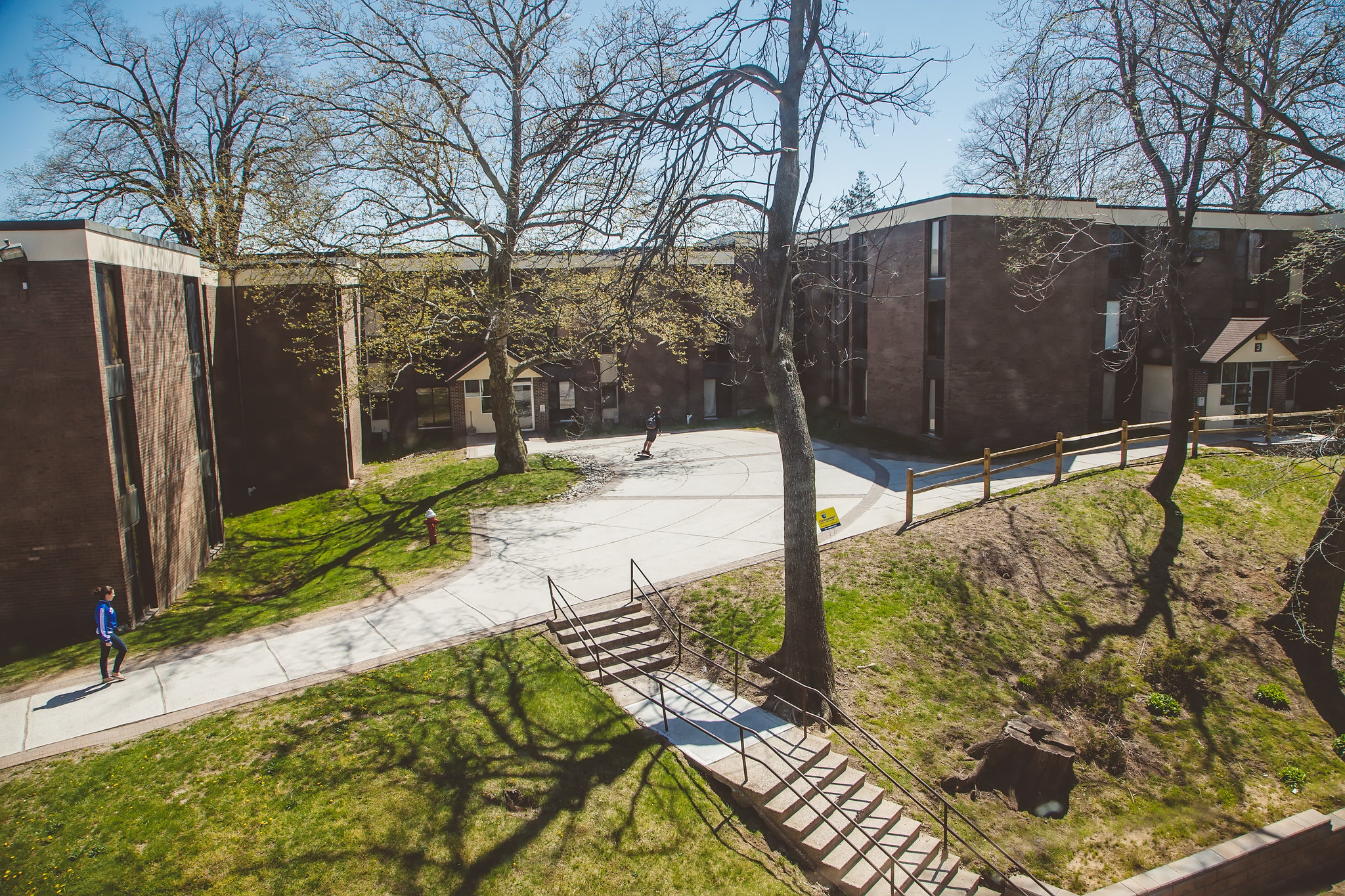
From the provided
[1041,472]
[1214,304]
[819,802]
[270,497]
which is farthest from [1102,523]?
[270,497]

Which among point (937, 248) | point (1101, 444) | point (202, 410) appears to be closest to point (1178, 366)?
point (1101, 444)

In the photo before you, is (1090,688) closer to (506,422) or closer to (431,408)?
(506,422)

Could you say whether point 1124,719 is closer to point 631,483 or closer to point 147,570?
point 631,483

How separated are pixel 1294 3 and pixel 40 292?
2116cm

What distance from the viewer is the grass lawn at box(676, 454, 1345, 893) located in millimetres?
10109

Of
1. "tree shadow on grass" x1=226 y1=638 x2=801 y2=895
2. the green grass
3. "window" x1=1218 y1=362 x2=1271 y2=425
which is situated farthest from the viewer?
"window" x1=1218 y1=362 x2=1271 y2=425

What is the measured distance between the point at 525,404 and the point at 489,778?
25402mm

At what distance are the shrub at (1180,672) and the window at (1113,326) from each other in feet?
55.0

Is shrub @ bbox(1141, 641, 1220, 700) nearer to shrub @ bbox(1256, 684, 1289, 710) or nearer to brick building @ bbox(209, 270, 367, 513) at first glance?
shrub @ bbox(1256, 684, 1289, 710)

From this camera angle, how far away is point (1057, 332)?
83.2ft

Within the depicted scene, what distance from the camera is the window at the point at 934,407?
1016 inches

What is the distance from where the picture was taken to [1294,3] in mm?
13219

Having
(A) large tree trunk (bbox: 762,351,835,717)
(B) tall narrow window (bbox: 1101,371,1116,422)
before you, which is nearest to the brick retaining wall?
(A) large tree trunk (bbox: 762,351,835,717)

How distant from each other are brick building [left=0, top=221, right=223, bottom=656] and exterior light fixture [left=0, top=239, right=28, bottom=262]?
2cm
